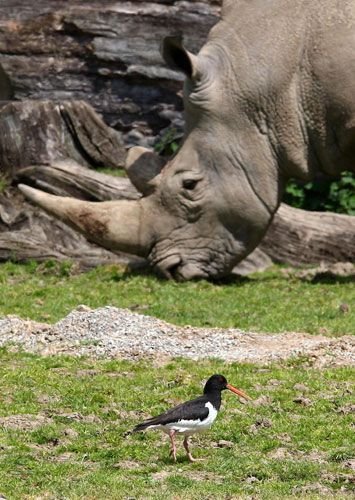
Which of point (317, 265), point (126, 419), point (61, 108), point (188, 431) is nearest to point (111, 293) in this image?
point (317, 265)

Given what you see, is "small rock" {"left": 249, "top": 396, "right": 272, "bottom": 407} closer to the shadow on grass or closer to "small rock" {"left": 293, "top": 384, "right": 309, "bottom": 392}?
"small rock" {"left": 293, "top": 384, "right": 309, "bottom": 392}

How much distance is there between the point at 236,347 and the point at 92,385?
1767mm

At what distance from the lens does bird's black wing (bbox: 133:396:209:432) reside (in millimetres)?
7816

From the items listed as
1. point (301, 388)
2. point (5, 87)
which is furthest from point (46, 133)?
point (301, 388)

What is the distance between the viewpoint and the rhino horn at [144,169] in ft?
47.8

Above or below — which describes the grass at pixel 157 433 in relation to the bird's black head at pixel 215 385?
below

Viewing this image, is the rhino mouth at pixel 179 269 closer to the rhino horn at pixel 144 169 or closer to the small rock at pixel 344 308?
the rhino horn at pixel 144 169

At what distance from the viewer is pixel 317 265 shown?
16.4m

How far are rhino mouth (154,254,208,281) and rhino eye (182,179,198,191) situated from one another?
70 cm

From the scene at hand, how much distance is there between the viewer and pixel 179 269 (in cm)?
1462

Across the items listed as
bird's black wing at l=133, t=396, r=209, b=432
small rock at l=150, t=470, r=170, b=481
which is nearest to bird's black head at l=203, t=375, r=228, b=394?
bird's black wing at l=133, t=396, r=209, b=432

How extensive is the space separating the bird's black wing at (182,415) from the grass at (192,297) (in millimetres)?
4168

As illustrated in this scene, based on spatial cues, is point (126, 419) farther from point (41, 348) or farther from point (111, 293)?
point (111, 293)

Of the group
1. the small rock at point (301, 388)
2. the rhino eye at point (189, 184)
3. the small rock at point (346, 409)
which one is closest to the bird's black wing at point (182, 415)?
the small rock at point (346, 409)
